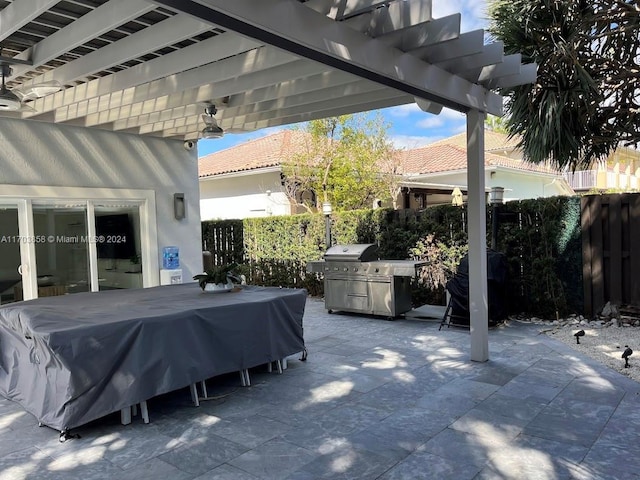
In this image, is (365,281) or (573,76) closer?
(573,76)

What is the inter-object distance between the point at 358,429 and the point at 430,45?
291 centimetres

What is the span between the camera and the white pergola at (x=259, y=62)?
311 cm

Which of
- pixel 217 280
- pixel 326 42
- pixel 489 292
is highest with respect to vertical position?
pixel 326 42

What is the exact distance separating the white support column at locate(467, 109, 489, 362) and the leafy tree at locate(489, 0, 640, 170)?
5.86 ft

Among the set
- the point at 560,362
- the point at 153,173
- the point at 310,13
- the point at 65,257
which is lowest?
the point at 560,362

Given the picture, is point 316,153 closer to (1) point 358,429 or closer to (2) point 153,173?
(2) point 153,173

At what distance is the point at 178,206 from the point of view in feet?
25.0

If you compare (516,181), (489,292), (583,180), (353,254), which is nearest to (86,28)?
(353,254)

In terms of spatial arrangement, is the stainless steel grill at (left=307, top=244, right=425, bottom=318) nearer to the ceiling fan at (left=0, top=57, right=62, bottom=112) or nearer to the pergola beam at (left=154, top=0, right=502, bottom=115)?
the pergola beam at (left=154, top=0, right=502, bottom=115)

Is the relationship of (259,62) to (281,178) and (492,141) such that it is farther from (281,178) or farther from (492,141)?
(492,141)

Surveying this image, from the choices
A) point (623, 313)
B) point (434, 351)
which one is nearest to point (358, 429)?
point (434, 351)

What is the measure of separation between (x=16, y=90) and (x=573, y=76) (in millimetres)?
6462

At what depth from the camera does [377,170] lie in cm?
1399

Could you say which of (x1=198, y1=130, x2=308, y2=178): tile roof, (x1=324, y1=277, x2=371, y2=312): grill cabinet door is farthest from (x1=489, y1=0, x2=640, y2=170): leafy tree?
(x1=198, y1=130, x2=308, y2=178): tile roof
